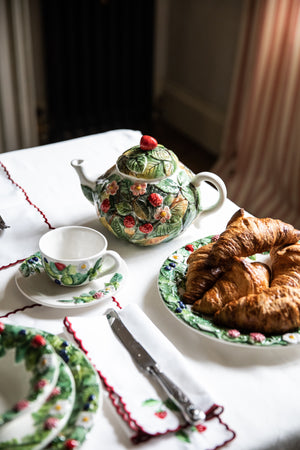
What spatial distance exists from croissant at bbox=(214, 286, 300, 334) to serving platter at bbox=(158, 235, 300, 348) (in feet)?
0.04

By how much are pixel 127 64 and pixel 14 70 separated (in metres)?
0.68

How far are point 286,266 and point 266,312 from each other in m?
0.12

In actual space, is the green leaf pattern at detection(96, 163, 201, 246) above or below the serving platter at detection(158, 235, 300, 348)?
above

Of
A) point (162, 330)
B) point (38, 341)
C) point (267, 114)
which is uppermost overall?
point (38, 341)

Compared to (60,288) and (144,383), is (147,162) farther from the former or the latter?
(144,383)

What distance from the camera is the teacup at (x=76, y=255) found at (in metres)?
0.81

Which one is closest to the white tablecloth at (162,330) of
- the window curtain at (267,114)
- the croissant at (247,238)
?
A: the croissant at (247,238)

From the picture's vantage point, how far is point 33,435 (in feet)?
1.77

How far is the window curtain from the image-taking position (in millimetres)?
2199

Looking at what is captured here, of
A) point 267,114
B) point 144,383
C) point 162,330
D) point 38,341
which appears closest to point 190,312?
point 162,330

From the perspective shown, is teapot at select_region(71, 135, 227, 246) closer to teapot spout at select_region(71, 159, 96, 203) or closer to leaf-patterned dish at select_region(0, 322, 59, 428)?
teapot spout at select_region(71, 159, 96, 203)

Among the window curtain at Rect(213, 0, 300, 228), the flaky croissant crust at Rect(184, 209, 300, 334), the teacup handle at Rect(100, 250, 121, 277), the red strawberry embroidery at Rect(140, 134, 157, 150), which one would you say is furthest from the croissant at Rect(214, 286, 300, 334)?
the window curtain at Rect(213, 0, 300, 228)

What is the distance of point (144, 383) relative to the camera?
67 cm

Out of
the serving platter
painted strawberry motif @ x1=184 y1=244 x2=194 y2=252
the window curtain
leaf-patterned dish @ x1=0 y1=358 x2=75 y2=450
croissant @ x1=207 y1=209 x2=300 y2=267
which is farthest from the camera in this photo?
the window curtain
